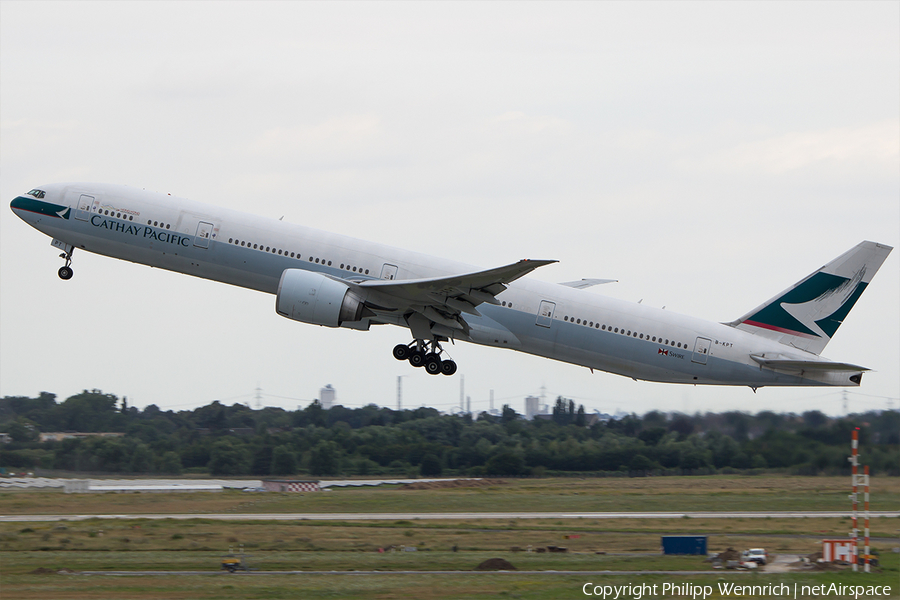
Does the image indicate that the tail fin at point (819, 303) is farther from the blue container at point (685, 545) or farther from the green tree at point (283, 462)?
the green tree at point (283, 462)

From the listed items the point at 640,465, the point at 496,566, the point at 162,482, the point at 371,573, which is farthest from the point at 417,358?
the point at 162,482

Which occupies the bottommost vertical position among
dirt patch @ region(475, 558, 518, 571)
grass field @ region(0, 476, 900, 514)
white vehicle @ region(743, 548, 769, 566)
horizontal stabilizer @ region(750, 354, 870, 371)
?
dirt patch @ region(475, 558, 518, 571)

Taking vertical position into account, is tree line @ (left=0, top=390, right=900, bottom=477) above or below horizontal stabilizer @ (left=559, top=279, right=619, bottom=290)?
below

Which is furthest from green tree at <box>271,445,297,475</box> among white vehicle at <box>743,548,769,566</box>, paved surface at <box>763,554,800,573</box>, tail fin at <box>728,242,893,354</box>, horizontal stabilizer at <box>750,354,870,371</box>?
white vehicle at <box>743,548,769,566</box>

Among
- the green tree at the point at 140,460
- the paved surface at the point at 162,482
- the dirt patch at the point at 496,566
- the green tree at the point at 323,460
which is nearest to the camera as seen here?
the dirt patch at the point at 496,566

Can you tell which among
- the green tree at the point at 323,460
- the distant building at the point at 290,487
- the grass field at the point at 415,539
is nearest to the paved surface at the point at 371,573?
the grass field at the point at 415,539

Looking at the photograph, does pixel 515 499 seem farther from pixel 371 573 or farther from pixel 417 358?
pixel 371 573

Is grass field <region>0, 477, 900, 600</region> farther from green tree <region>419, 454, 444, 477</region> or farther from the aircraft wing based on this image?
the aircraft wing
